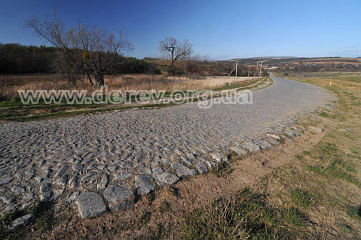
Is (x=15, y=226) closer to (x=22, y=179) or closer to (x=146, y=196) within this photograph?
(x=22, y=179)

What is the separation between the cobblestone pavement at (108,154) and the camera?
2.57 metres

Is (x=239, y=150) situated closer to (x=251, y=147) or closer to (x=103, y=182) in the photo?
(x=251, y=147)

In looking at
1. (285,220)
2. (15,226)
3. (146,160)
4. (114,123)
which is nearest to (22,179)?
(15,226)

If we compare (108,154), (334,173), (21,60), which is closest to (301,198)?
(334,173)

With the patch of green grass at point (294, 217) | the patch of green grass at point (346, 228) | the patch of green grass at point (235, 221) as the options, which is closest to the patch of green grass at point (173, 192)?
the patch of green grass at point (235, 221)

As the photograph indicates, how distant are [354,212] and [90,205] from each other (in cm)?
364

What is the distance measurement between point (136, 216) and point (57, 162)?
7.01 ft

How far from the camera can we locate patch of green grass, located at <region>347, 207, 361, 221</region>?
238 cm

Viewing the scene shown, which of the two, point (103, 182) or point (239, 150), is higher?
point (103, 182)

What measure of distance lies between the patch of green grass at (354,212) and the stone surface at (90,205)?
3345 millimetres

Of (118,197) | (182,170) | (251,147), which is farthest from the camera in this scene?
(251,147)

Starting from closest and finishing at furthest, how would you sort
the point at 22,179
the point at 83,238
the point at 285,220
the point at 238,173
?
the point at 83,238 < the point at 285,220 < the point at 22,179 < the point at 238,173

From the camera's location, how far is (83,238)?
199 cm

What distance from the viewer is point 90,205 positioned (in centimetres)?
238
